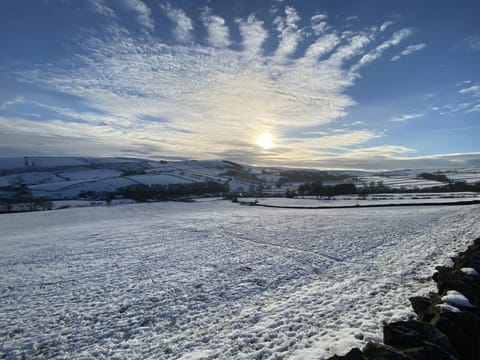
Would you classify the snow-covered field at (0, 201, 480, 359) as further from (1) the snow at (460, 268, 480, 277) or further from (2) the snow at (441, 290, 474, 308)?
(1) the snow at (460, 268, 480, 277)

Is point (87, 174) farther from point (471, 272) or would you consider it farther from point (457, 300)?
point (457, 300)

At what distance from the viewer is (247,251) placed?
1823 centimetres

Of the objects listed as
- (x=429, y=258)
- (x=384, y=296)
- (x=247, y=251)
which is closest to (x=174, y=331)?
(x=384, y=296)

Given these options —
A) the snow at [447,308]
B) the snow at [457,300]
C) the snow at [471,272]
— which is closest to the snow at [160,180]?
the snow at [471,272]

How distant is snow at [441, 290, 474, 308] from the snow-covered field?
1.30m

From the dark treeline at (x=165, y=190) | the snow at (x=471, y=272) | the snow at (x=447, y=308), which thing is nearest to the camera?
the snow at (x=447, y=308)

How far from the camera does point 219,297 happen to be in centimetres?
1049

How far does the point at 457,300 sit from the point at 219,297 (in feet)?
25.9

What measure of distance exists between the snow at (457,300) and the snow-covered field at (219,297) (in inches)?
51.4

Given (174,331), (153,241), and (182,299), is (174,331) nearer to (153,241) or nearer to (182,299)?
(182,299)

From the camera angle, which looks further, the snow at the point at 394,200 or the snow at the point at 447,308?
the snow at the point at 394,200

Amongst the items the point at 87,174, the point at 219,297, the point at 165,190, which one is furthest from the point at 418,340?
the point at 87,174

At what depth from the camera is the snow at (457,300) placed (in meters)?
5.87

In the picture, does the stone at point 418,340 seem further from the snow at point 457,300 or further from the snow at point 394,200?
the snow at point 394,200
